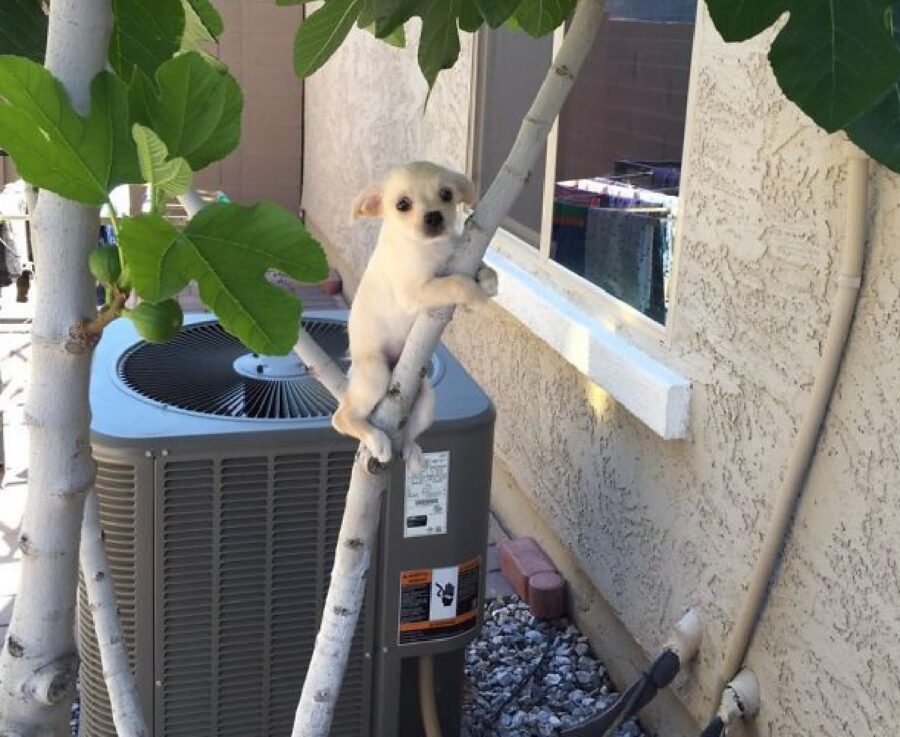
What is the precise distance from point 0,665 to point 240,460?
1423 millimetres

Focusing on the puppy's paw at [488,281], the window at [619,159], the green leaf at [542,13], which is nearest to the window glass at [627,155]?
the window at [619,159]

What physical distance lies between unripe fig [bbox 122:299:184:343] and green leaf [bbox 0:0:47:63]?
30 centimetres

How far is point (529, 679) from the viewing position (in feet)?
12.6

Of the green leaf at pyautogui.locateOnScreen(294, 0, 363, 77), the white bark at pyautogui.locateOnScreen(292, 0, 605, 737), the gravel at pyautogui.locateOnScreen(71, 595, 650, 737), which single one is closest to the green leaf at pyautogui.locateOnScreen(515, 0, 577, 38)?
the white bark at pyautogui.locateOnScreen(292, 0, 605, 737)

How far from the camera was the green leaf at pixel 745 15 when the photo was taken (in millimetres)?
911

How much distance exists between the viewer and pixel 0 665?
1.21 metres

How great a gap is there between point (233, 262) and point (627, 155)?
3.36m

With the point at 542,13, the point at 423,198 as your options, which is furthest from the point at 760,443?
the point at 542,13

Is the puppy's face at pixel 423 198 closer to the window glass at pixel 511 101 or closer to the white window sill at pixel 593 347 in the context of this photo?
the white window sill at pixel 593 347

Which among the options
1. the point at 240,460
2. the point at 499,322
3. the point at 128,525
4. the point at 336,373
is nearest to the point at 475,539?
the point at 240,460

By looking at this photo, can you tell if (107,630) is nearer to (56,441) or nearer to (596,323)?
(56,441)

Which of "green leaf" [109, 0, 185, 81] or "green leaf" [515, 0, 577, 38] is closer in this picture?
"green leaf" [109, 0, 185, 81]

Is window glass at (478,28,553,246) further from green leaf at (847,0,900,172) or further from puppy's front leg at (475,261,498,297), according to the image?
green leaf at (847,0,900,172)

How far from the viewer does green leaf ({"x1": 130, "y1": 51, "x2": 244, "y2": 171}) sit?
0.90 meters
